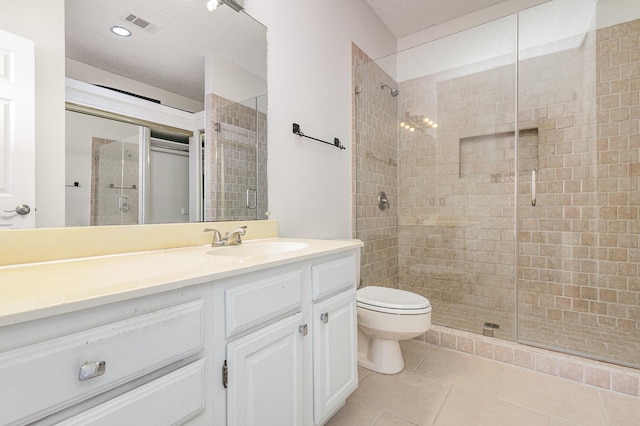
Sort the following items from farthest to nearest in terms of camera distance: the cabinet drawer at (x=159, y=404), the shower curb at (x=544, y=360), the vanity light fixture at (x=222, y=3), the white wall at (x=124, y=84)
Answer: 1. the shower curb at (x=544, y=360)
2. the vanity light fixture at (x=222, y=3)
3. the white wall at (x=124, y=84)
4. the cabinet drawer at (x=159, y=404)

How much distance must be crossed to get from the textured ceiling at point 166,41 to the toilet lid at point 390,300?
4.57ft

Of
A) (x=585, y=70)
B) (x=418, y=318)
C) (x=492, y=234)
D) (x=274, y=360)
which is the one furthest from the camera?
(x=492, y=234)

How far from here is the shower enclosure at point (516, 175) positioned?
221 cm

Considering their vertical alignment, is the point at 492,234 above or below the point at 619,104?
below

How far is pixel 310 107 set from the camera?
6.79ft

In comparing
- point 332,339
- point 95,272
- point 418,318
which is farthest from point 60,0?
point 418,318

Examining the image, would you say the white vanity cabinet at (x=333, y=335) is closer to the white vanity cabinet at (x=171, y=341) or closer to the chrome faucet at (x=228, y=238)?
the white vanity cabinet at (x=171, y=341)

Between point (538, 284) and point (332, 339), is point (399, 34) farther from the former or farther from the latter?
point (332, 339)

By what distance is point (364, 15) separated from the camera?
2.65 m

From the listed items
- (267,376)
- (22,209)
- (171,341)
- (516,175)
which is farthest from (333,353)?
(516,175)

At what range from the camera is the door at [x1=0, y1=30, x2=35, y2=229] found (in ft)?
2.88

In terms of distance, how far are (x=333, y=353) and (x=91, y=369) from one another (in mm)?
916

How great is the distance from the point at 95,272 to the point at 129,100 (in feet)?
2.37

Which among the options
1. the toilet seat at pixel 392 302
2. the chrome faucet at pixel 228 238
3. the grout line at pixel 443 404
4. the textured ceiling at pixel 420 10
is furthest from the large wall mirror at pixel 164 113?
the textured ceiling at pixel 420 10
